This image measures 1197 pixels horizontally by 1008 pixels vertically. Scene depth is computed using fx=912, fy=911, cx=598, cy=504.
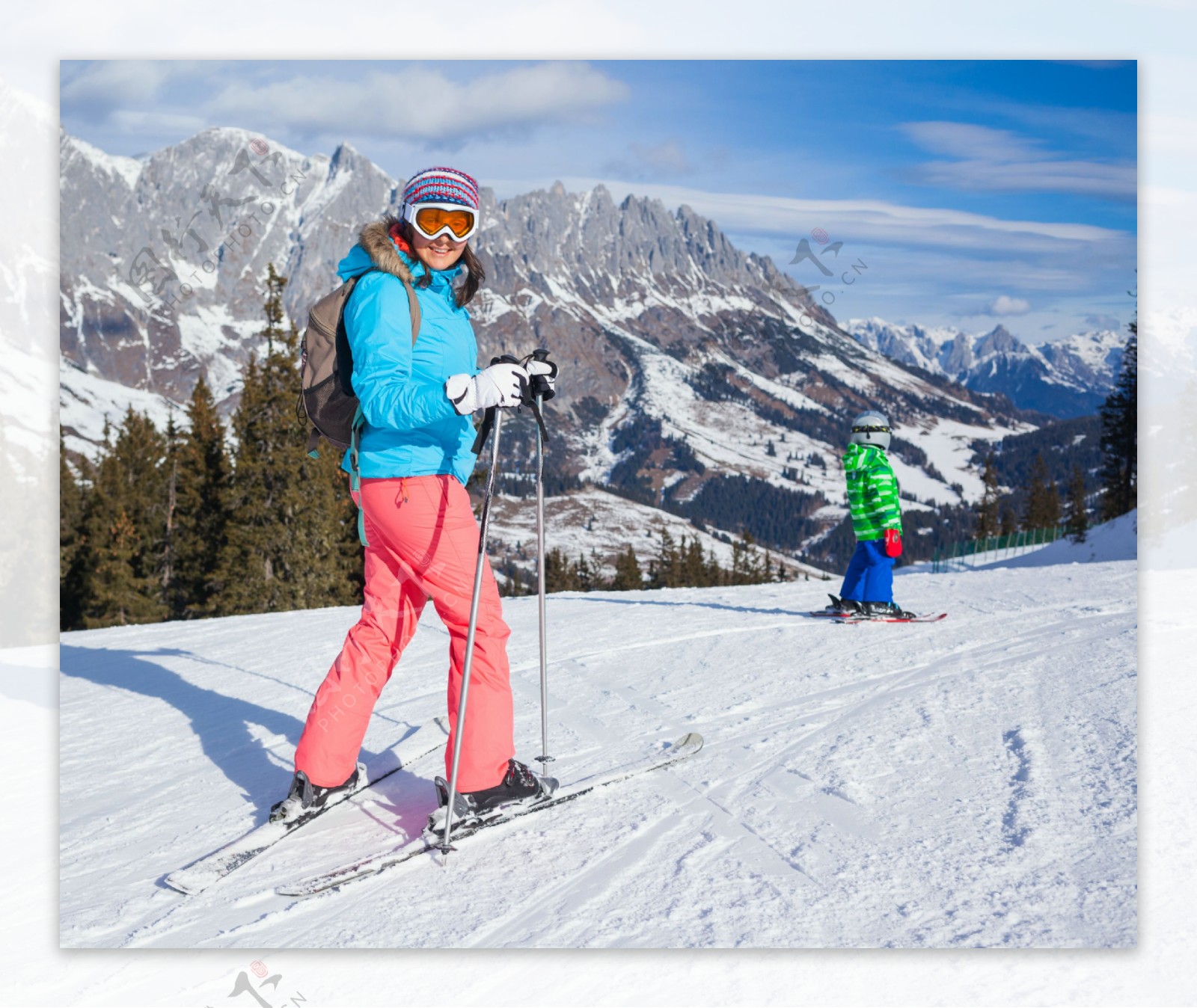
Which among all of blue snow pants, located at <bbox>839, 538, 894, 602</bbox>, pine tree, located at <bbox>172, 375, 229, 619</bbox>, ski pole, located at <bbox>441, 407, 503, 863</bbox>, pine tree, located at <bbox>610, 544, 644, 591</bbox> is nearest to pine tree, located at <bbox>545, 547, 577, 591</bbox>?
pine tree, located at <bbox>610, 544, 644, 591</bbox>

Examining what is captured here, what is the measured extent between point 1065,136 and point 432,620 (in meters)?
5.30

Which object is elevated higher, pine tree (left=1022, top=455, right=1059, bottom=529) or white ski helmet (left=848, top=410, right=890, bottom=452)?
white ski helmet (left=848, top=410, right=890, bottom=452)

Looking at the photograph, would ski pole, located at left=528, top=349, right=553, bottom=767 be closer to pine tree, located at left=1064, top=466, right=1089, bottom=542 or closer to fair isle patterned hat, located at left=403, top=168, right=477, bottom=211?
fair isle patterned hat, located at left=403, top=168, right=477, bottom=211

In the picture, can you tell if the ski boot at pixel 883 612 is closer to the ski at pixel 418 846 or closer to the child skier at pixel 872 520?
the child skier at pixel 872 520

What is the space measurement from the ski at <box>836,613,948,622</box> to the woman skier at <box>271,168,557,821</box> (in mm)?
4495

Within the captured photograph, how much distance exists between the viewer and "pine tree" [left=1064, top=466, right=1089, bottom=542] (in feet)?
99.2

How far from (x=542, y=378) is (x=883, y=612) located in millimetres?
5107

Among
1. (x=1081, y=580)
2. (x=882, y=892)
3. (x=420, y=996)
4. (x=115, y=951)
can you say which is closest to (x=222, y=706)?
(x=115, y=951)

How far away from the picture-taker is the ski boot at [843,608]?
7137mm

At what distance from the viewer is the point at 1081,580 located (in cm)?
912

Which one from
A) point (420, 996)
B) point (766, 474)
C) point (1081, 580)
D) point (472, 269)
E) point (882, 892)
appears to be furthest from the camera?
point (766, 474)

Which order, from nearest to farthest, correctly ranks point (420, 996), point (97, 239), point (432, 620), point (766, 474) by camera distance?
point (420, 996), point (432, 620), point (97, 239), point (766, 474)

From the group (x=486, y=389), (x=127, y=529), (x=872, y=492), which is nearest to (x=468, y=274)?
(x=486, y=389)

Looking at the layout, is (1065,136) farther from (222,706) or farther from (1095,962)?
(222,706)
